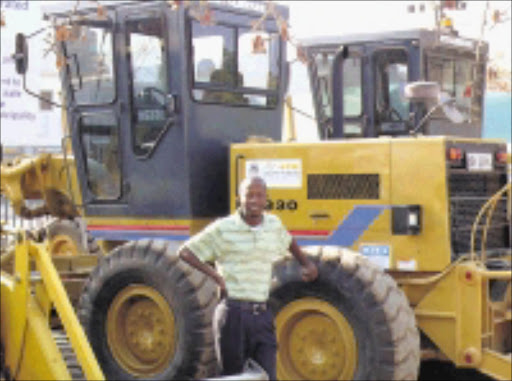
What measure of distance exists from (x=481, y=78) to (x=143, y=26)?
15.2ft

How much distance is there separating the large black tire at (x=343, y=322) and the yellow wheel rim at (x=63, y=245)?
484cm

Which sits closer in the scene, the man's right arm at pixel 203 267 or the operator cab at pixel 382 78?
the man's right arm at pixel 203 267

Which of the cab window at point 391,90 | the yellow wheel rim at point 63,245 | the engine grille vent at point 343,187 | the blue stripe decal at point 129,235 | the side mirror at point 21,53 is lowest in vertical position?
the yellow wheel rim at point 63,245

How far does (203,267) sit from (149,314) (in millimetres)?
1946

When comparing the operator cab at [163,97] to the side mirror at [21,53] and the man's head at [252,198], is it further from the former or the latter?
the man's head at [252,198]

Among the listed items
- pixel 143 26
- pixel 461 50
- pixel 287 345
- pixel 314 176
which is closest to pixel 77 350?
pixel 287 345

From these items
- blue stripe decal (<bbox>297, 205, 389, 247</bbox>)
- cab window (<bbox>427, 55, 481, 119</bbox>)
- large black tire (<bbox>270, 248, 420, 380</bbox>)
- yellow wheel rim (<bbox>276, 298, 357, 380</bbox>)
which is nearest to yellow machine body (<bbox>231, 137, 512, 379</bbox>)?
blue stripe decal (<bbox>297, 205, 389, 247</bbox>)

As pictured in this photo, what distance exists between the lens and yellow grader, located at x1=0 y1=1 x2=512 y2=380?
7.16 metres

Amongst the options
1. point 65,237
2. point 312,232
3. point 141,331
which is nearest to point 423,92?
point 312,232

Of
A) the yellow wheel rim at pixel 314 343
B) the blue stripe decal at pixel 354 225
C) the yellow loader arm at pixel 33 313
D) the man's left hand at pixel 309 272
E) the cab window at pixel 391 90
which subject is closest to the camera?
the yellow loader arm at pixel 33 313

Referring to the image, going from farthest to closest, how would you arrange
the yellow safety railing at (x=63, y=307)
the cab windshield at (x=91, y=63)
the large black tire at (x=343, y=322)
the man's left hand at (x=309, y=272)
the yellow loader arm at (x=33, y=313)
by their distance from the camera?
the cab windshield at (x=91, y=63), the large black tire at (x=343, y=322), the man's left hand at (x=309, y=272), the yellow loader arm at (x=33, y=313), the yellow safety railing at (x=63, y=307)

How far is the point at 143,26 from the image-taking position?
8.52m

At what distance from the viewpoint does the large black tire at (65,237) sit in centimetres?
1167

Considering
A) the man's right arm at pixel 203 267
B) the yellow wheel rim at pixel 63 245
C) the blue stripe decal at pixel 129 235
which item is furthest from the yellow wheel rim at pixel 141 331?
the yellow wheel rim at pixel 63 245
